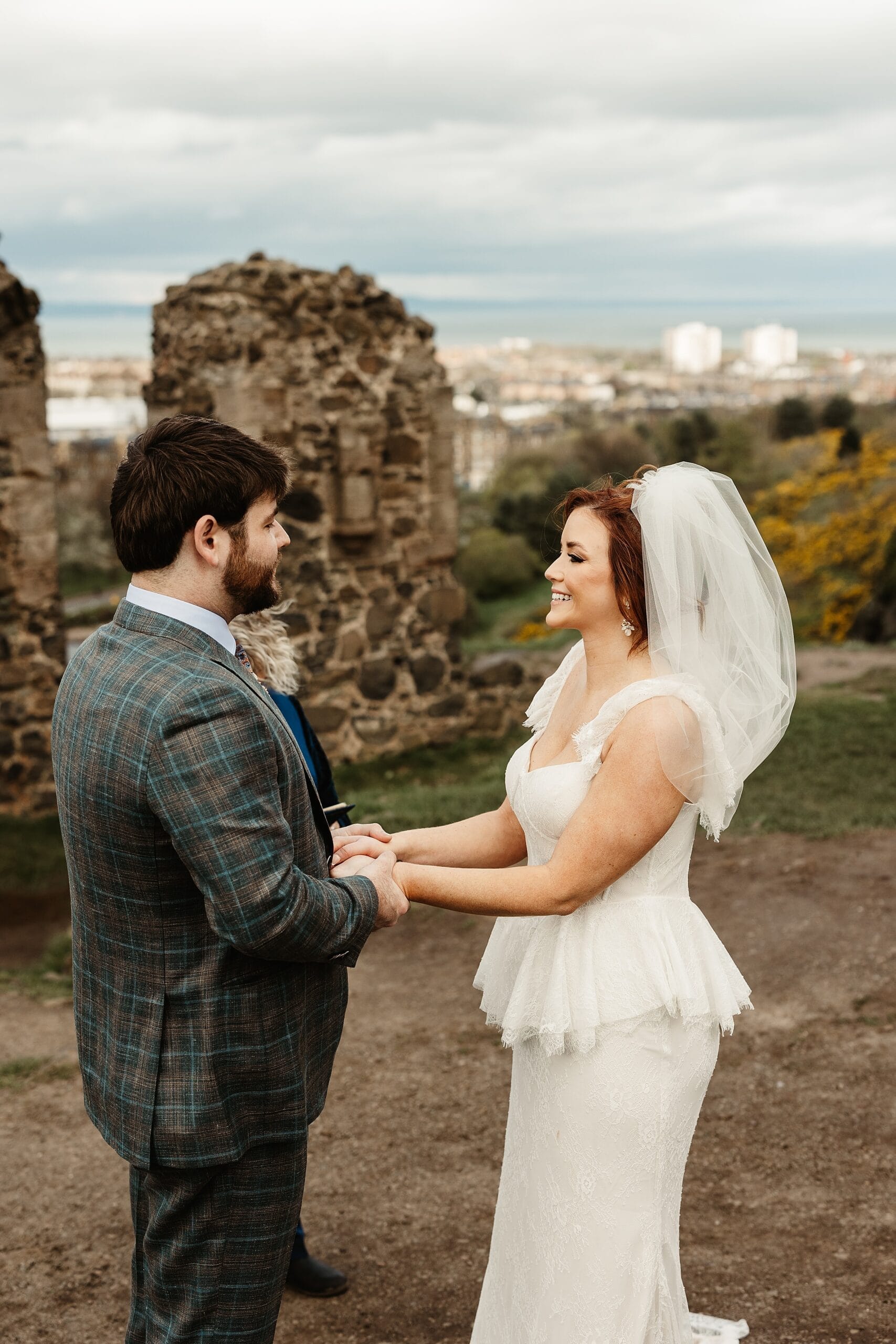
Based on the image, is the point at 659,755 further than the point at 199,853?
Yes

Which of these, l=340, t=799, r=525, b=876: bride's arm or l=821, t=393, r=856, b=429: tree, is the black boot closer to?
l=340, t=799, r=525, b=876: bride's arm

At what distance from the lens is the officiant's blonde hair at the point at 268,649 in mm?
3650

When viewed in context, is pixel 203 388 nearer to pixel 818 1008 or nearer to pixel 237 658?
pixel 818 1008

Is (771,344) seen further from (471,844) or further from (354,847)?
(354,847)

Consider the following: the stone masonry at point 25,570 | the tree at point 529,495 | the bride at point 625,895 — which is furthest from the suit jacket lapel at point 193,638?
the tree at point 529,495

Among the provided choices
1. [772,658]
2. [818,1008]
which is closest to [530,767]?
[772,658]

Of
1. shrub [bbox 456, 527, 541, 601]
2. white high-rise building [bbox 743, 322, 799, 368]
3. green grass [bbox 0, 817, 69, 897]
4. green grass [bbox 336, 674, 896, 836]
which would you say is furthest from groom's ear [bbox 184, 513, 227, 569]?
white high-rise building [bbox 743, 322, 799, 368]

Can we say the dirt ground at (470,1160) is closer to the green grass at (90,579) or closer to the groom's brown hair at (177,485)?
the groom's brown hair at (177,485)

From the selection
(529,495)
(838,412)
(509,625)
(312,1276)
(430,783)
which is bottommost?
(509,625)

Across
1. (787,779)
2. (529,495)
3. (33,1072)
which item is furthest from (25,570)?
(529,495)

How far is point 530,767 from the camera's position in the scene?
2.90m

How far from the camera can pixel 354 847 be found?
2676 mm

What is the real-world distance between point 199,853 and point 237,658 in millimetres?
469

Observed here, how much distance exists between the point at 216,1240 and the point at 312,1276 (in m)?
1.51
